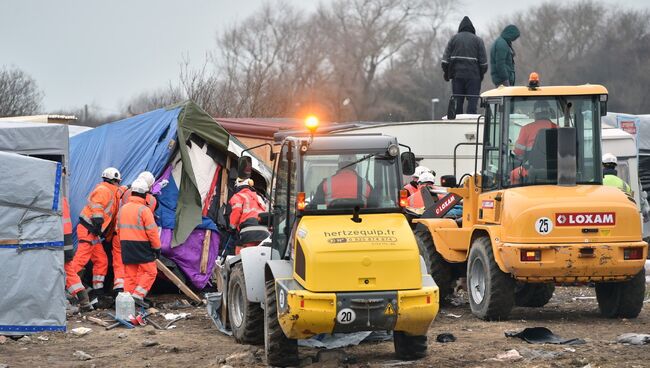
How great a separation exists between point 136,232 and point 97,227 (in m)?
0.89

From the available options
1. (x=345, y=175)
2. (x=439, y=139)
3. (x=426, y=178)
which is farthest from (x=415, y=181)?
(x=345, y=175)

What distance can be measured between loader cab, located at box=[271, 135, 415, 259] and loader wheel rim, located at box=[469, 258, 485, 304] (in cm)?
313

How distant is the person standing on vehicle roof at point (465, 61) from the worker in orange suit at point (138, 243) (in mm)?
7401

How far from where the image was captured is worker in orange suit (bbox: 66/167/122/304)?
51.0 ft

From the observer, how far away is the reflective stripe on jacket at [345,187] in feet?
34.8

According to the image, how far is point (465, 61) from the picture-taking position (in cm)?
2041

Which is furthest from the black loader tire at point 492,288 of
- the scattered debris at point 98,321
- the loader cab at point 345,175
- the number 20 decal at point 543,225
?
the scattered debris at point 98,321

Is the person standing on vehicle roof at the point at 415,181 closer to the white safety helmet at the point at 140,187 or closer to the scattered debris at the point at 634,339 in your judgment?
the white safety helmet at the point at 140,187

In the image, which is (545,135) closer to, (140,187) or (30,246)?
(140,187)

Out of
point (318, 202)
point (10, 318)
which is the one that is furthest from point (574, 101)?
point (10, 318)

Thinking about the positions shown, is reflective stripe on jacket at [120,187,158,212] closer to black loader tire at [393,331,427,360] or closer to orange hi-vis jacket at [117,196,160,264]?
orange hi-vis jacket at [117,196,160,264]

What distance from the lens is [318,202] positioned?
10.6 m

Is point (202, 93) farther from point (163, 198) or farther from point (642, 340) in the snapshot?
point (642, 340)

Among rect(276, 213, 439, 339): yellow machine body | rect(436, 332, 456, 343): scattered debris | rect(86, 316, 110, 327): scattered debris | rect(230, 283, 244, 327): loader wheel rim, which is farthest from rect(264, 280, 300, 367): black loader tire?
rect(86, 316, 110, 327): scattered debris
